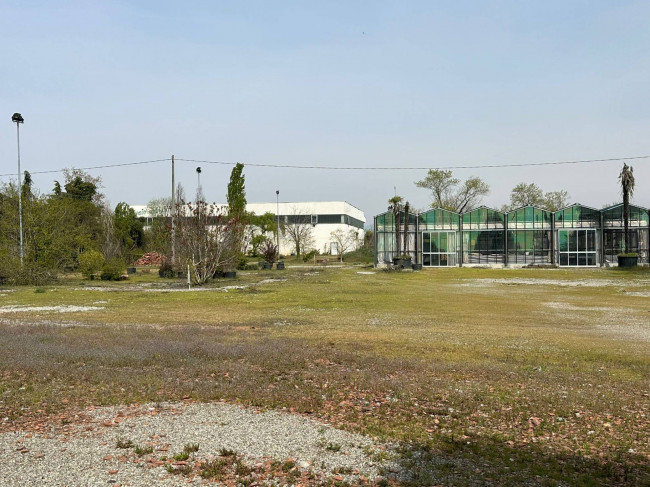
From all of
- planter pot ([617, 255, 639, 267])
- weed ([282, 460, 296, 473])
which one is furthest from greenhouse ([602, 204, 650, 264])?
weed ([282, 460, 296, 473])

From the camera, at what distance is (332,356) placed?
11469 mm

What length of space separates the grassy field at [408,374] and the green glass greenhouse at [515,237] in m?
31.3

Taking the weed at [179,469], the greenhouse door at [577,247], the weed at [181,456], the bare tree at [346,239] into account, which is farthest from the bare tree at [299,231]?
the weed at [179,469]

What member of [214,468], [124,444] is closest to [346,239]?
[124,444]

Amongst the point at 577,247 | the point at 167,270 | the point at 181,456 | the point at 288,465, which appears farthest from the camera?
the point at 577,247

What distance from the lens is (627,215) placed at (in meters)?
45.3

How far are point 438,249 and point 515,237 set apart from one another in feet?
22.7

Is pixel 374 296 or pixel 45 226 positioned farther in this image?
pixel 45 226

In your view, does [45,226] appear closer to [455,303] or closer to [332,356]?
[455,303]

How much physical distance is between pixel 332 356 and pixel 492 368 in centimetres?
305

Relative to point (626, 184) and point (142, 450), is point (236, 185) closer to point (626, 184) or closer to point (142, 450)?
point (626, 184)

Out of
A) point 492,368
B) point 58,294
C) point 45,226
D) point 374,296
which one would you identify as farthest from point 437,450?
point 45,226

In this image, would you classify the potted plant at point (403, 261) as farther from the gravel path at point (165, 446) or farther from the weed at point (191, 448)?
the weed at point (191, 448)

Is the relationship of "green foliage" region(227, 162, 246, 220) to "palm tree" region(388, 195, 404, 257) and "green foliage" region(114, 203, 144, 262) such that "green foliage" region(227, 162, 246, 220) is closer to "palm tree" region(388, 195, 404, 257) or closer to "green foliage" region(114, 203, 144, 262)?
"green foliage" region(114, 203, 144, 262)
